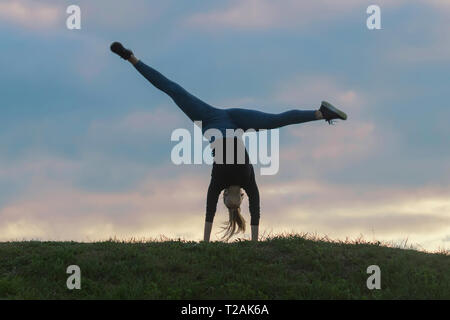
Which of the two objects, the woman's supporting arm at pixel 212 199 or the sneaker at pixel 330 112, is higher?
the sneaker at pixel 330 112

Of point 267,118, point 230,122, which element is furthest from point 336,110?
point 230,122

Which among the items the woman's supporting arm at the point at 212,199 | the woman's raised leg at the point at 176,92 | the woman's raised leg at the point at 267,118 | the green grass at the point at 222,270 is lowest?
the green grass at the point at 222,270

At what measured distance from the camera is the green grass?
12.0 m

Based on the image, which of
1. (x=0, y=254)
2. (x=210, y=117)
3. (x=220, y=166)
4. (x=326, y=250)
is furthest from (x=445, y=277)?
(x=0, y=254)

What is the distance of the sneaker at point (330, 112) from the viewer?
46.0 feet

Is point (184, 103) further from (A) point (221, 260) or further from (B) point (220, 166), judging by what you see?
(A) point (221, 260)

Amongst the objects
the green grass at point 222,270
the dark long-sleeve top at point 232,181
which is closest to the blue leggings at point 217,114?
the dark long-sleeve top at point 232,181

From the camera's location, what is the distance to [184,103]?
50.0ft

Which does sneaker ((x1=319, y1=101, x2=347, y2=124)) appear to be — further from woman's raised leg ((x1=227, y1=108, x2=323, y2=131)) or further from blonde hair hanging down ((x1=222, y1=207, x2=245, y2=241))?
blonde hair hanging down ((x1=222, y1=207, x2=245, y2=241))

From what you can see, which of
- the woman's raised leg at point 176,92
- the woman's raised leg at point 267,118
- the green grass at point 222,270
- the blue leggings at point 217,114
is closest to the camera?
the green grass at point 222,270

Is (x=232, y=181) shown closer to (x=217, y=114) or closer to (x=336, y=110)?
(x=217, y=114)

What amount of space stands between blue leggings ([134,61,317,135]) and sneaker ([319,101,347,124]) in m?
0.27

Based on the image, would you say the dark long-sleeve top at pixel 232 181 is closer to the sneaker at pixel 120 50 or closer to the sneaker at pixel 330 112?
the sneaker at pixel 330 112
